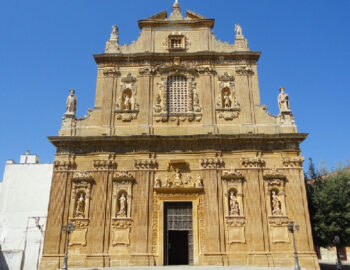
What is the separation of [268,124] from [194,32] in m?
8.07

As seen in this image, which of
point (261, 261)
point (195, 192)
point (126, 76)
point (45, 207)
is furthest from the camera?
point (45, 207)

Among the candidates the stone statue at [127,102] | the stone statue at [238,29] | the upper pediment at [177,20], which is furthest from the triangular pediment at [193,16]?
the stone statue at [127,102]

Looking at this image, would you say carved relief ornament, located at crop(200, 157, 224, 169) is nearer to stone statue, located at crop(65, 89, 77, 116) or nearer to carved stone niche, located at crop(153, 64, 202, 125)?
carved stone niche, located at crop(153, 64, 202, 125)

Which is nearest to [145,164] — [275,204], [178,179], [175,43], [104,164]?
[178,179]

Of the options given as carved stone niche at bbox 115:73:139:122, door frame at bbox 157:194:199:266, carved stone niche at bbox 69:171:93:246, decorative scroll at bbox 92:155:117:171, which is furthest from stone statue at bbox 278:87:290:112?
carved stone niche at bbox 69:171:93:246

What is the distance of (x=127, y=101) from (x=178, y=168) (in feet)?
17.6

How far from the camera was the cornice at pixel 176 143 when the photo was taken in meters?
18.2

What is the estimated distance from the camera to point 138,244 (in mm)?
16750

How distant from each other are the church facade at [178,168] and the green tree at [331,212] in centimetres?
253

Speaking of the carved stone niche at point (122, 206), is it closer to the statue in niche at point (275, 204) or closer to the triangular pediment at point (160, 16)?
the statue in niche at point (275, 204)

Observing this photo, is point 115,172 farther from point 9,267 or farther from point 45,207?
point 9,267

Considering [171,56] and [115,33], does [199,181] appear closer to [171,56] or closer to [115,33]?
[171,56]

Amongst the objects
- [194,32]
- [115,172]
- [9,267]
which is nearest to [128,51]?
[194,32]

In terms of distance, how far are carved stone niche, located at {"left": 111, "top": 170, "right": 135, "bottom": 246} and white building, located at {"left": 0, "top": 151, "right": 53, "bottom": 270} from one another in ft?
29.3
